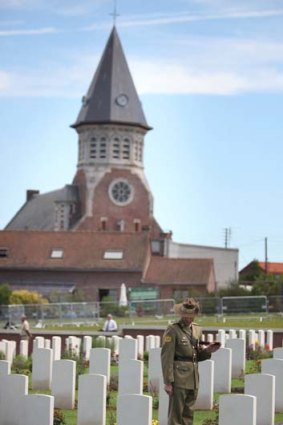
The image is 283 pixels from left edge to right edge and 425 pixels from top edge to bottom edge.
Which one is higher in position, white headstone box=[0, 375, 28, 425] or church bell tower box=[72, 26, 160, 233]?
church bell tower box=[72, 26, 160, 233]

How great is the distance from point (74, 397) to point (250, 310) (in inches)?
1108

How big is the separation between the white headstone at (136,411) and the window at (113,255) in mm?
60703

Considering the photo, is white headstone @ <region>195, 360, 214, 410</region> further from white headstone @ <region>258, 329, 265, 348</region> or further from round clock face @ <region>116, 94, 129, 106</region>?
round clock face @ <region>116, 94, 129, 106</region>

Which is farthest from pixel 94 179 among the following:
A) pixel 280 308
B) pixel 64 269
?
pixel 280 308

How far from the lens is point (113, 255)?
238 feet

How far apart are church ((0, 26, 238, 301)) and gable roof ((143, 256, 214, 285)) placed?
63 millimetres

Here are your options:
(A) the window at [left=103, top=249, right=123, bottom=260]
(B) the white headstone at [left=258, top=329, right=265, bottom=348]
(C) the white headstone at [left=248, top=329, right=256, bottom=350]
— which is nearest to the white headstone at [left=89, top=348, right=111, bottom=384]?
(C) the white headstone at [left=248, top=329, right=256, bottom=350]

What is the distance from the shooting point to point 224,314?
43094 mm

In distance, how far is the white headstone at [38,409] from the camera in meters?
11.9

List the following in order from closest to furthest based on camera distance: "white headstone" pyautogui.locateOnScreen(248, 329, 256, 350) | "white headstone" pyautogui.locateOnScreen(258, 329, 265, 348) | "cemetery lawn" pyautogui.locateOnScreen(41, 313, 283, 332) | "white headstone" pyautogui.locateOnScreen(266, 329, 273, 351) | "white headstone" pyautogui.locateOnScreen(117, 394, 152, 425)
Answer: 1. "white headstone" pyautogui.locateOnScreen(117, 394, 152, 425)
2. "white headstone" pyautogui.locateOnScreen(248, 329, 256, 350)
3. "white headstone" pyautogui.locateOnScreen(258, 329, 265, 348)
4. "white headstone" pyautogui.locateOnScreen(266, 329, 273, 351)
5. "cemetery lawn" pyautogui.locateOnScreen(41, 313, 283, 332)

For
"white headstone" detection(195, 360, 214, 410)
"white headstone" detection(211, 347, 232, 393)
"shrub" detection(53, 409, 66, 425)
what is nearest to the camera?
"shrub" detection(53, 409, 66, 425)

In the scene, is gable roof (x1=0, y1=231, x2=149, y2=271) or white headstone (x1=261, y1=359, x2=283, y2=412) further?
gable roof (x1=0, y1=231, x2=149, y2=271)

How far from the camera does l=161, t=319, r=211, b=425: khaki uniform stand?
11852 millimetres

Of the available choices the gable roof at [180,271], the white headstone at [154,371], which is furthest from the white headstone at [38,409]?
the gable roof at [180,271]
